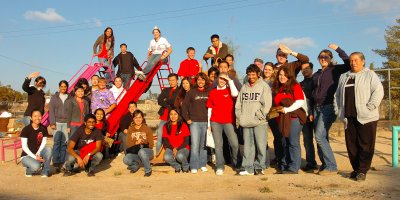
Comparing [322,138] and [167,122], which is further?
[167,122]

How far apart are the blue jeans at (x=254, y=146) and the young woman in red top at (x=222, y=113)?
356 mm

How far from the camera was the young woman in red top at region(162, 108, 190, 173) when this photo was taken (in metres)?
7.46

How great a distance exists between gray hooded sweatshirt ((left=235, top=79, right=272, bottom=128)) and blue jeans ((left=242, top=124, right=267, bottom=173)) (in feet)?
0.41

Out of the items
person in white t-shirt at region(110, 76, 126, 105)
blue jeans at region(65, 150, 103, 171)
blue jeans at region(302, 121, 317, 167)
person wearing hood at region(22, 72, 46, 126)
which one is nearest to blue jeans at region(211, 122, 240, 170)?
blue jeans at region(302, 121, 317, 167)

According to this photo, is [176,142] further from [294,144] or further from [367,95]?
[367,95]

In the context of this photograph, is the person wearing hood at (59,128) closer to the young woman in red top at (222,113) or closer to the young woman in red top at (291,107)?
the young woman in red top at (222,113)

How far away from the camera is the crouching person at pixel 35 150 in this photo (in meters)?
7.28

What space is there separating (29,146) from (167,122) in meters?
2.63

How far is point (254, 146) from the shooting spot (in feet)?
22.6

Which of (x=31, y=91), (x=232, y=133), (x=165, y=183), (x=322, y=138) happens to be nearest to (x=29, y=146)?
(x=31, y=91)

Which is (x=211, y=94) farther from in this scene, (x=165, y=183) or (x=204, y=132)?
(x=165, y=183)

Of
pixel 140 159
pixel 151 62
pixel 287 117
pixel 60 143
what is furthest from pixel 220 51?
pixel 60 143

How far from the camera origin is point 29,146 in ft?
24.2

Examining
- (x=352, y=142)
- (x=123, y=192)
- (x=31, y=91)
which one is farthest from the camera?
(x=31, y=91)
